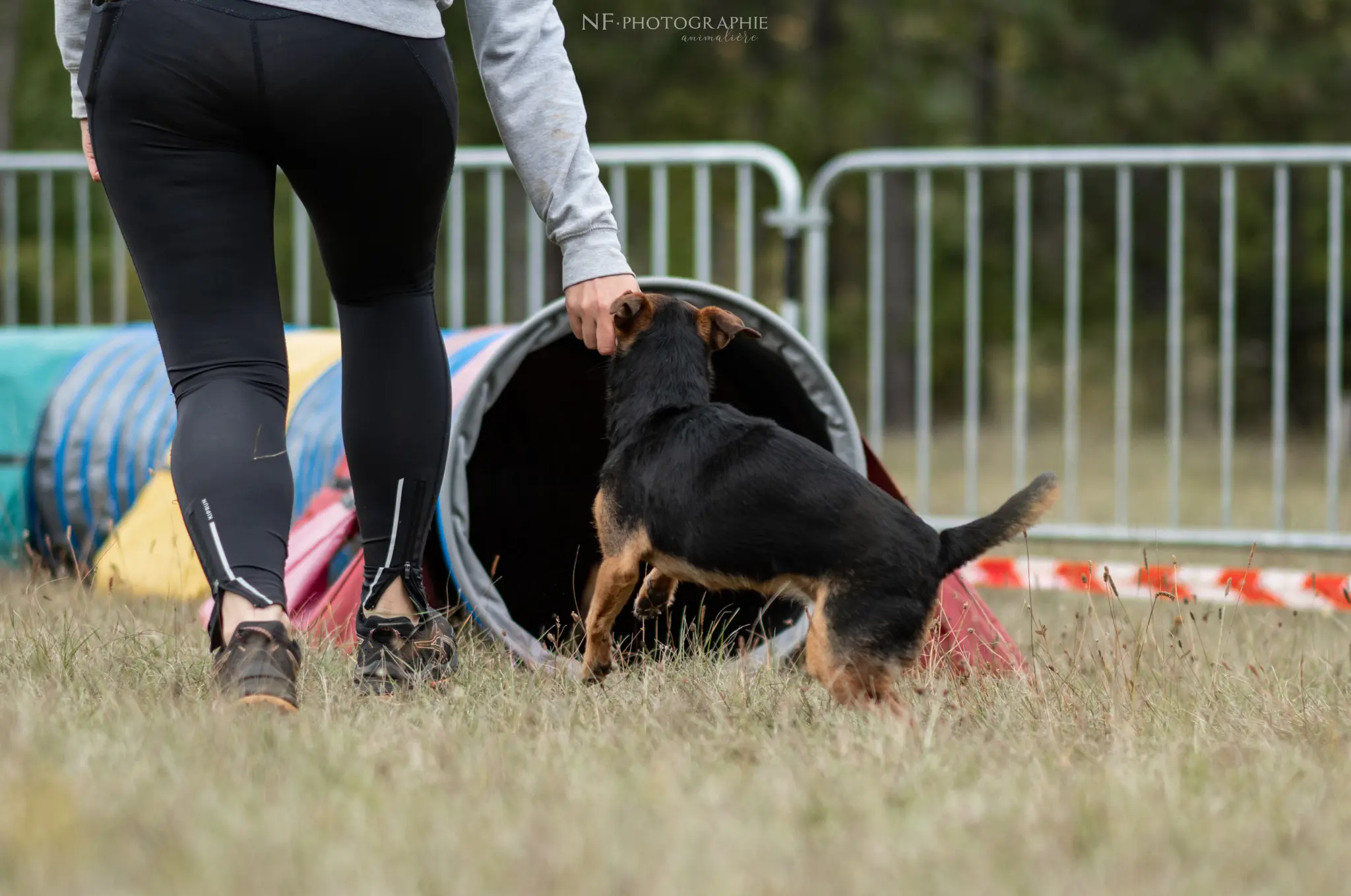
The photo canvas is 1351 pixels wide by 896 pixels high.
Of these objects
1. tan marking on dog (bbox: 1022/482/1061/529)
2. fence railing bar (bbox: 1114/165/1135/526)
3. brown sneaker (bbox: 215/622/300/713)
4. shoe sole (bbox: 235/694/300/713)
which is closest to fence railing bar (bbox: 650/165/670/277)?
fence railing bar (bbox: 1114/165/1135/526)

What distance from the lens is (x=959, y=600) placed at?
12.0 feet

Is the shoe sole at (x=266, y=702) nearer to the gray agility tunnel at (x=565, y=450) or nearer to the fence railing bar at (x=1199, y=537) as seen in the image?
the gray agility tunnel at (x=565, y=450)

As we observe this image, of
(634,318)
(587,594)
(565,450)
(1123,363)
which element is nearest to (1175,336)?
(1123,363)

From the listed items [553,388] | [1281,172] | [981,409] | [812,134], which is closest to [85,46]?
[553,388]

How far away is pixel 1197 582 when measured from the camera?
4.81 meters

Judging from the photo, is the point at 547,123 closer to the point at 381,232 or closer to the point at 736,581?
the point at 381,232

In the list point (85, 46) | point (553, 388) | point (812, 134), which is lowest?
point (553, 388)

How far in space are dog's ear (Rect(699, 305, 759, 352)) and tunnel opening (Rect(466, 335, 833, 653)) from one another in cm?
71

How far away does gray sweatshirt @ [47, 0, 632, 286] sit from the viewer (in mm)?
2762

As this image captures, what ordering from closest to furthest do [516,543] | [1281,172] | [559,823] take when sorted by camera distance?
[559,823]
[516,543]
[1281,172]

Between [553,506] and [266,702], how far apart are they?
2010 mm

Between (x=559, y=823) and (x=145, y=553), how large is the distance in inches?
123

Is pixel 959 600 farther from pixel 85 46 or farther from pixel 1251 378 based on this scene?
pixel 1251 378

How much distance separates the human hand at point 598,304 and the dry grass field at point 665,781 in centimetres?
68
